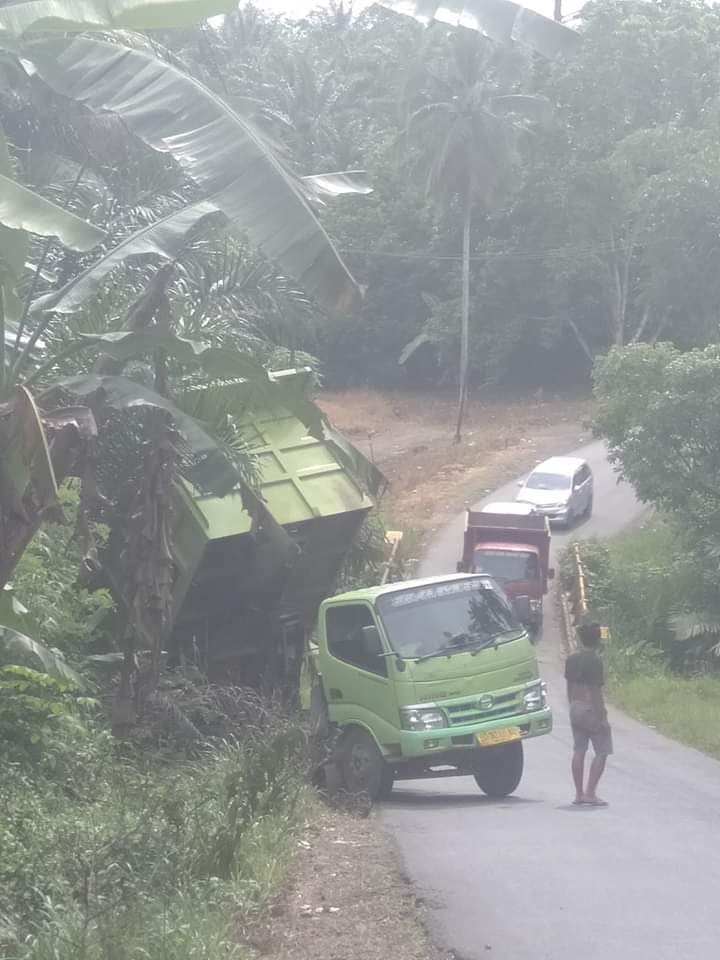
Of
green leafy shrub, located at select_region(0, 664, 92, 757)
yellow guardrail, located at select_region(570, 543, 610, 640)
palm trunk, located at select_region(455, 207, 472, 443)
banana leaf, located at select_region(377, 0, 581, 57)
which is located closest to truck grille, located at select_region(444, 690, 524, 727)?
green leafy shrub, located at select_region(0, 664, 92, 757)

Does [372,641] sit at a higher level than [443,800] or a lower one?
higher

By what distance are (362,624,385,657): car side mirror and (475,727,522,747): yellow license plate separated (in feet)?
3.82

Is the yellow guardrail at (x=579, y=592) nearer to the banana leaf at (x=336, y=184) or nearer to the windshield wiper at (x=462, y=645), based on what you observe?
the windshield wiper at (x=462, y=645)

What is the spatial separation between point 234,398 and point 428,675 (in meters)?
2.95

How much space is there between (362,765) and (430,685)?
1161mm

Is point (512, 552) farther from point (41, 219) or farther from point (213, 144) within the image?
point (41, 219)

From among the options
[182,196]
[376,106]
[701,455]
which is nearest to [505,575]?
[701,455]

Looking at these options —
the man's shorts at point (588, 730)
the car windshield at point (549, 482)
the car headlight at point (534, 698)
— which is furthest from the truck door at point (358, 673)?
the car windshield at point (549, 482)

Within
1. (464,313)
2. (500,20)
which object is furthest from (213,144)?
(464,313)

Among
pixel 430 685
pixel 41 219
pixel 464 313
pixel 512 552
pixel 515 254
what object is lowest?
pixel 512 552

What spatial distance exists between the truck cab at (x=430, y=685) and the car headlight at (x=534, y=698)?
0.01 metres

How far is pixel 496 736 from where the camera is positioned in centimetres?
1265

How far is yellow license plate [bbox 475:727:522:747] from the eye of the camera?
12594mm

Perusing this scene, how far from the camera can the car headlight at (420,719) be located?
12.6 metres
